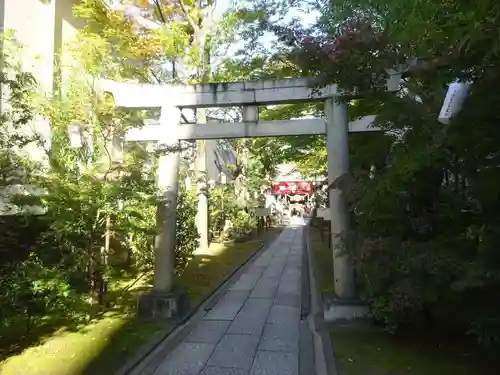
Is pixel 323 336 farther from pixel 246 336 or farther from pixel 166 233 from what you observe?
pixel 166 233

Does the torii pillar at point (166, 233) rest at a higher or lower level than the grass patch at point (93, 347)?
higher

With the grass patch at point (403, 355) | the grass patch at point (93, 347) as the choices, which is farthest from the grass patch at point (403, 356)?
→ the grass patch at point (93, 347)

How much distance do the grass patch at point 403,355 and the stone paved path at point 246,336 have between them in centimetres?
66

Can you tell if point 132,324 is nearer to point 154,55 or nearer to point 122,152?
point 122,152

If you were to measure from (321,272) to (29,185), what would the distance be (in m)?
8.12

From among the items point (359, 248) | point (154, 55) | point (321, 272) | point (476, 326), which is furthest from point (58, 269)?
point (154, 55)

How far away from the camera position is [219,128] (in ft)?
25.3

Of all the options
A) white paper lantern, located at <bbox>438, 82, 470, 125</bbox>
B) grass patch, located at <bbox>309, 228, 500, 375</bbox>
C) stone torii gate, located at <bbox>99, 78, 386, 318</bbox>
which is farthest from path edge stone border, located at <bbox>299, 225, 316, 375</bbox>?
white paper lantern, located at <bbox>438, 82, 470, 125</bbox>

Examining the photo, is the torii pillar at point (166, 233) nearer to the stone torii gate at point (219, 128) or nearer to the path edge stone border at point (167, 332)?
the stone torii gate at point (219, 128)

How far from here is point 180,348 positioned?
19.9 ft

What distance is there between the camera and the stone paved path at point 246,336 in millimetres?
5379

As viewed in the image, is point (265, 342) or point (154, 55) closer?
point (265, 342)

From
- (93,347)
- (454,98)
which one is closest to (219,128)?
(93,347)

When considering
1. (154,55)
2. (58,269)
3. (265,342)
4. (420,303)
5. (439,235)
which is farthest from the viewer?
(154,55)
